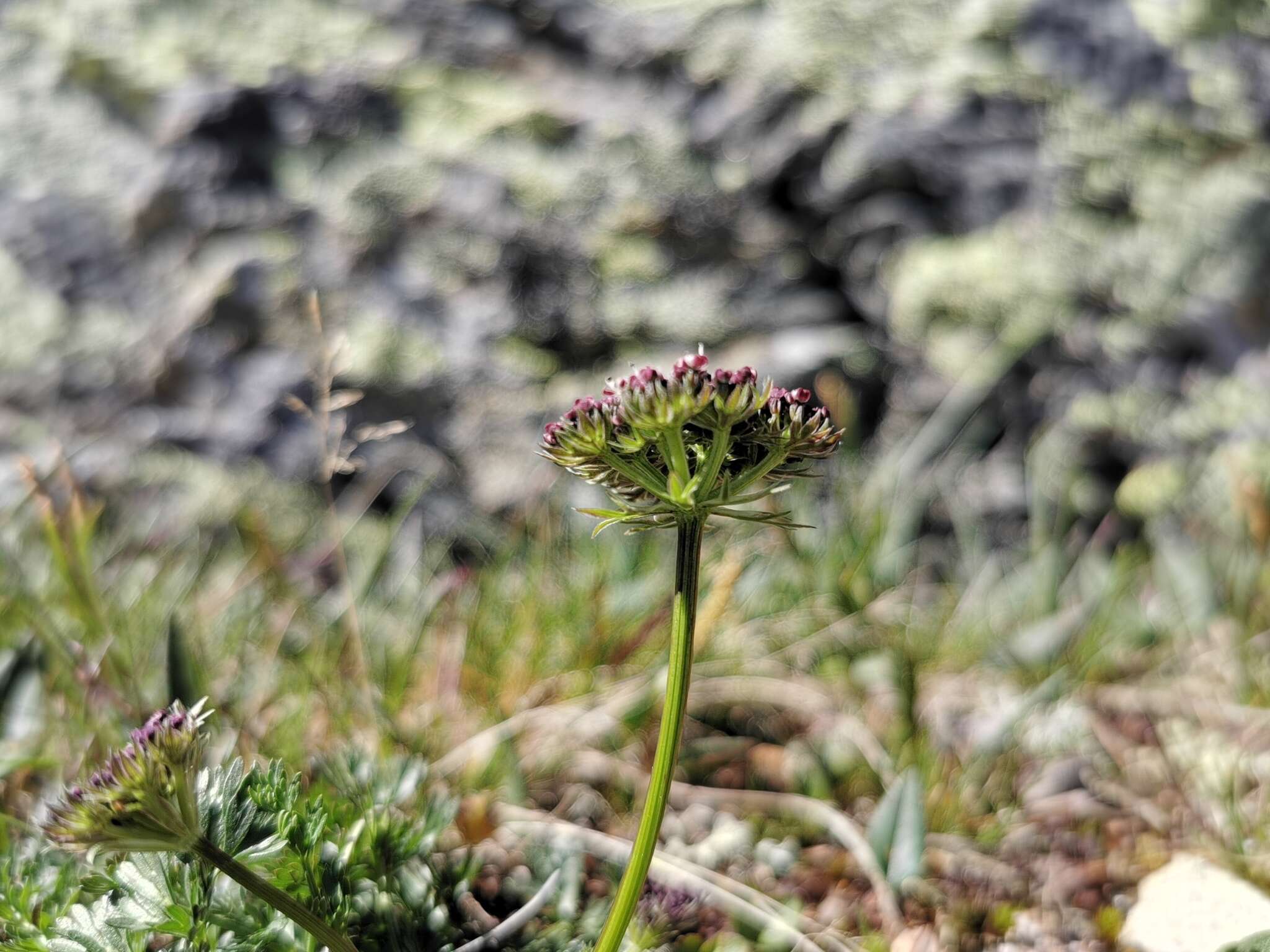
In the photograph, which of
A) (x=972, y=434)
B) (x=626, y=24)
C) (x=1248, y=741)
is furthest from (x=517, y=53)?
(x=1248, y=741)

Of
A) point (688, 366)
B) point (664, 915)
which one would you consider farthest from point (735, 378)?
point (664, 915)

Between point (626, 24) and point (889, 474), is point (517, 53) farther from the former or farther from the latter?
point (889, 474)

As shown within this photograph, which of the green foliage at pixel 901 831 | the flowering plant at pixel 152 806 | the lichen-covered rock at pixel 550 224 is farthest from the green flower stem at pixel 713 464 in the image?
the lichen-covered rock at pixel 550 224

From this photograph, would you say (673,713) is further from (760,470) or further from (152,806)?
(152,806)

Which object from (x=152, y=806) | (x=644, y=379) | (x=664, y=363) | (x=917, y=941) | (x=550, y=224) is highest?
(x=644, y=379)

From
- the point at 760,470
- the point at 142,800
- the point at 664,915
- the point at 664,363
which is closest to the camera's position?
the point at 142,800

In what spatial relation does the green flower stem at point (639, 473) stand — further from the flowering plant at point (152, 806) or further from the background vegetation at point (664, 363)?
the background vegetation at point (664, 363)

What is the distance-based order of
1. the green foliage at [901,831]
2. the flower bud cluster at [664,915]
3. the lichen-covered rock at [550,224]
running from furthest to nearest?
the lichen-covered rock at [550,224]
the green foliage at [901,831]
the flower bud cluster at [664,915]
